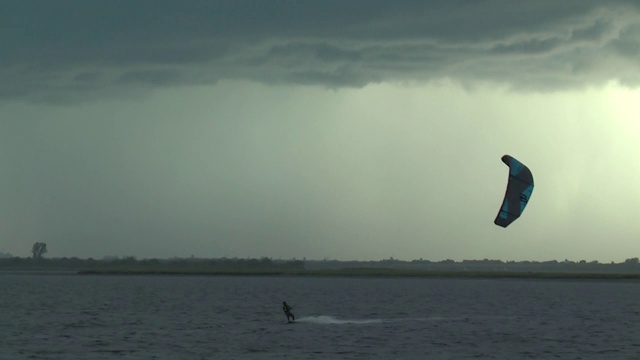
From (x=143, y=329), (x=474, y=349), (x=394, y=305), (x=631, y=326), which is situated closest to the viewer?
(x=474, y=349)

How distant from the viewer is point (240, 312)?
7956 cm

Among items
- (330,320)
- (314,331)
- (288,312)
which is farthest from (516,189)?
(330,320)

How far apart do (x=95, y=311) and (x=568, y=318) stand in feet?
117

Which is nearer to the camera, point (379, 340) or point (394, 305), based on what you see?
point (379, 340)

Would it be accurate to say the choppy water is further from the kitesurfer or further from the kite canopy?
the kite canopy

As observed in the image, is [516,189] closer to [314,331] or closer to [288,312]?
[314,331]

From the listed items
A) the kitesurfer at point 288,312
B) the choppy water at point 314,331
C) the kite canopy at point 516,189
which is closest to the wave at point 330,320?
the choppy water at point 314,331

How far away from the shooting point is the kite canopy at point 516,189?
49.8 metres

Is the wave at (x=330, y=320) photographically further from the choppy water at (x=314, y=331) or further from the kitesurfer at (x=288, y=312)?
the kitesurfer at (x=288, y=312)

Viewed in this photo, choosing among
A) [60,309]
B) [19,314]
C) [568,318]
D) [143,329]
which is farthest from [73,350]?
[568,318]

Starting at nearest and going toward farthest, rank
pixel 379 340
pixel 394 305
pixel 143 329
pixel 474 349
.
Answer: pixel 474 349 → pixel 379 340 → pixel 143 329 → pixel 394 305

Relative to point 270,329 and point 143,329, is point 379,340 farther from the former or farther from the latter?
point 143,329

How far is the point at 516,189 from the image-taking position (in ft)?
169

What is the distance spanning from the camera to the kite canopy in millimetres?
49781
